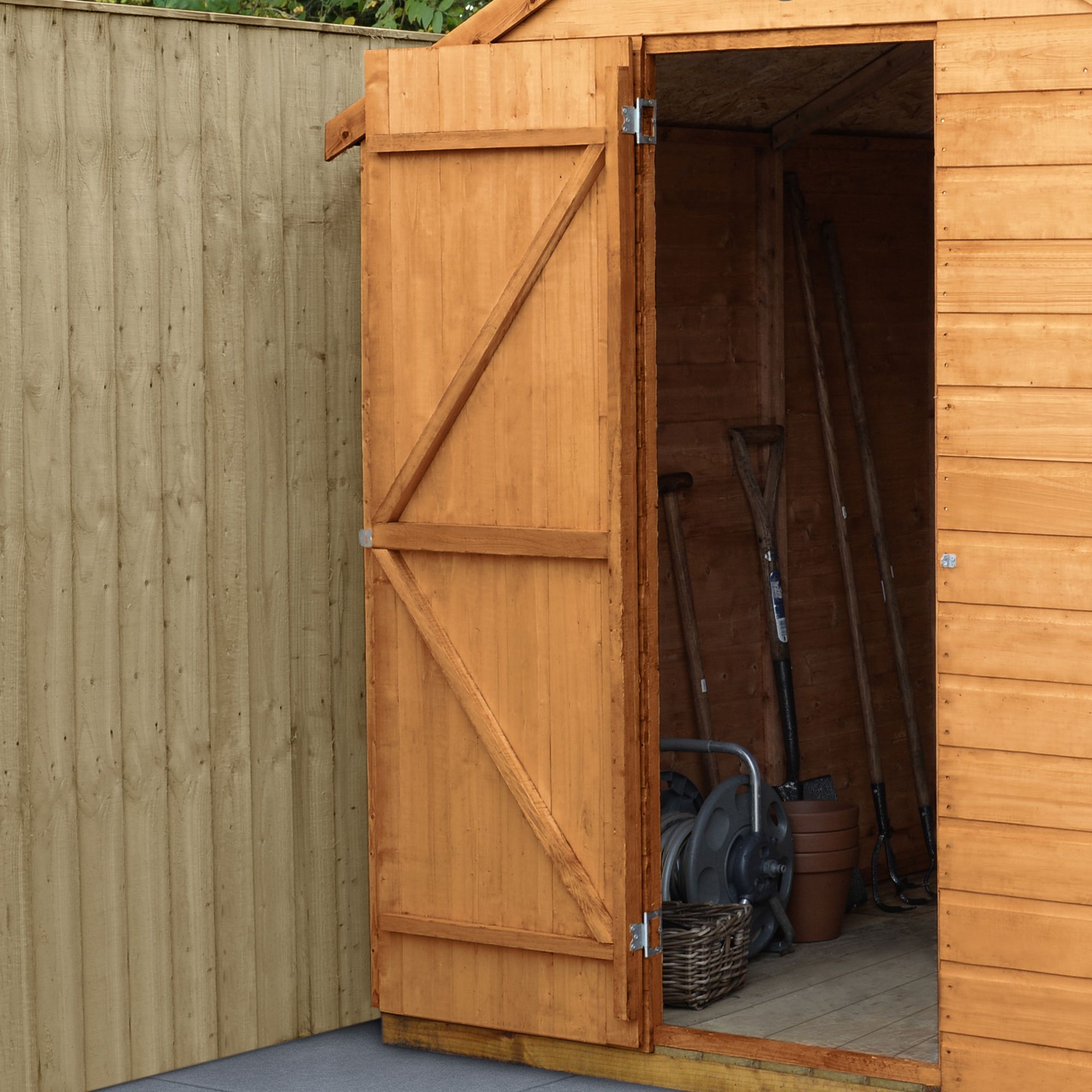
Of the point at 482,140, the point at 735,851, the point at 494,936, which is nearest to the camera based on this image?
the point at 482,140

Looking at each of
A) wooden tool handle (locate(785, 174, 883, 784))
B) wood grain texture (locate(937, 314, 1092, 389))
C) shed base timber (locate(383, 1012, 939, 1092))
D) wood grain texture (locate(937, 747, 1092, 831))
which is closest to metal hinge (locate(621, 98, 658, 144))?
wood grain texture (locate(937, 314, 1092, 389))

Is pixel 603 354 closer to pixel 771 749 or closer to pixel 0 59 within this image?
pixel 0 59

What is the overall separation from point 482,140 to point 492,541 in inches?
38.7

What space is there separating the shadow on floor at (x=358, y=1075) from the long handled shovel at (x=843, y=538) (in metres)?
1.88

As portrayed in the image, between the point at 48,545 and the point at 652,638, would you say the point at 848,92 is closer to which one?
the point at 652,638

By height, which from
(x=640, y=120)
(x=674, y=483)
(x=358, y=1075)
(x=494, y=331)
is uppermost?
(x=640, y=120)

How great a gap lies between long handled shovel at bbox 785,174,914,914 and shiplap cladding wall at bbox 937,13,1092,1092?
2.12 m

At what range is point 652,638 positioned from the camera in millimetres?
4758

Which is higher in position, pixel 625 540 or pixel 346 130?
pixel 346 130

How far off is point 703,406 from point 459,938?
2155mm

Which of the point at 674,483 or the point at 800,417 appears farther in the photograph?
the point at 800,417

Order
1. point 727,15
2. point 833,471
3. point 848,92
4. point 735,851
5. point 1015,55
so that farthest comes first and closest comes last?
point 833,471 < point 848,92 < point 735,851 < point 727,15 < point 1015,55

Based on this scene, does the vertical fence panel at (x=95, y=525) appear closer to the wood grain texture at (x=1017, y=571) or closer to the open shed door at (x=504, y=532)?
the open shed door at (x=504, y=532)

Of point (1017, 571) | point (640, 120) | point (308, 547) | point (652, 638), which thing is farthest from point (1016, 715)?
point (308, 547)
